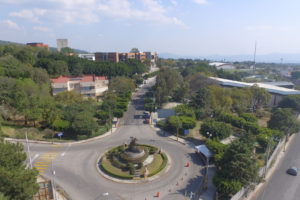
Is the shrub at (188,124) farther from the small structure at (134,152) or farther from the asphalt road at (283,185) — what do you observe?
the asphalt road at (283,185)

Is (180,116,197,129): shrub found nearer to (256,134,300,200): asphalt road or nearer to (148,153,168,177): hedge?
(148,153,168,177): hedge

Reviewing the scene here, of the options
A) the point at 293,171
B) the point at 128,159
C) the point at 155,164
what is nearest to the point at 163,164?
the point at 155,164

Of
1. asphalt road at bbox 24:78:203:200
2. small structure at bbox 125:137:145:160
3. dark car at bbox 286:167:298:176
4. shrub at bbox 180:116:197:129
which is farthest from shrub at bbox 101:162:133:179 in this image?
dark car at bbox 286:167:298:176

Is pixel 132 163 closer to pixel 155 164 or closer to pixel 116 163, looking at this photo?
pixel 116 163

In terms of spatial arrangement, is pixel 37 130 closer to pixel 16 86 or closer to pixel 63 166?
pixel 16 86

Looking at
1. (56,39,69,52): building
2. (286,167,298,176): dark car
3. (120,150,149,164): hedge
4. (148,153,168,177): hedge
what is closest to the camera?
(148,153,168,177): hedge

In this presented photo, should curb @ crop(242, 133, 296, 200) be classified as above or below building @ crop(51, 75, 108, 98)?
below
